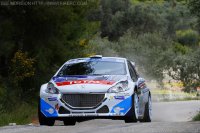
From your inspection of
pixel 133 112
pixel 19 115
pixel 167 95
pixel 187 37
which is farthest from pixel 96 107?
pixel 187 37

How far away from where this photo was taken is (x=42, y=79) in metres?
24.9

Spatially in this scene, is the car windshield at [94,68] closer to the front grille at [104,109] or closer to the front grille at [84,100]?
the front grille at [84,100]

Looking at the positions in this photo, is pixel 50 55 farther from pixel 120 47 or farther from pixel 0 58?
pixel 120 47

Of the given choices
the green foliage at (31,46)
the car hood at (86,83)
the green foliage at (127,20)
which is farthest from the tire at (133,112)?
the green foliage at (127,20)

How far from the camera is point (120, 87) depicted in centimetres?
1299

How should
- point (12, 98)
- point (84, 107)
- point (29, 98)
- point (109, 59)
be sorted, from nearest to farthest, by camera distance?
point (84, 107) < point (109, 59) < point (12, 98) < point (29, 98)

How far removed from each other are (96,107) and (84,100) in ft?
0.94

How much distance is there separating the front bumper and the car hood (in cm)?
19

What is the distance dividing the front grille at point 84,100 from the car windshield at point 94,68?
1170 millimetres

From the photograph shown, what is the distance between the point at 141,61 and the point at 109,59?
39.5 meters

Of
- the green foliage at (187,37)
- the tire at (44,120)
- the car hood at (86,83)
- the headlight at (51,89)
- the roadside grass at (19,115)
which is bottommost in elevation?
the green foliage at (187,37)

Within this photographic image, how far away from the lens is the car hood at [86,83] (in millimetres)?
12820

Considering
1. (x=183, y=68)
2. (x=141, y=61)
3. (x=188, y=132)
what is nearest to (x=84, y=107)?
(x=188, y=132)

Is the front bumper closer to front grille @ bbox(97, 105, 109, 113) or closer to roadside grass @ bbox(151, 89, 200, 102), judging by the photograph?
front grille @ bbox(97, 105, 109, 113)
